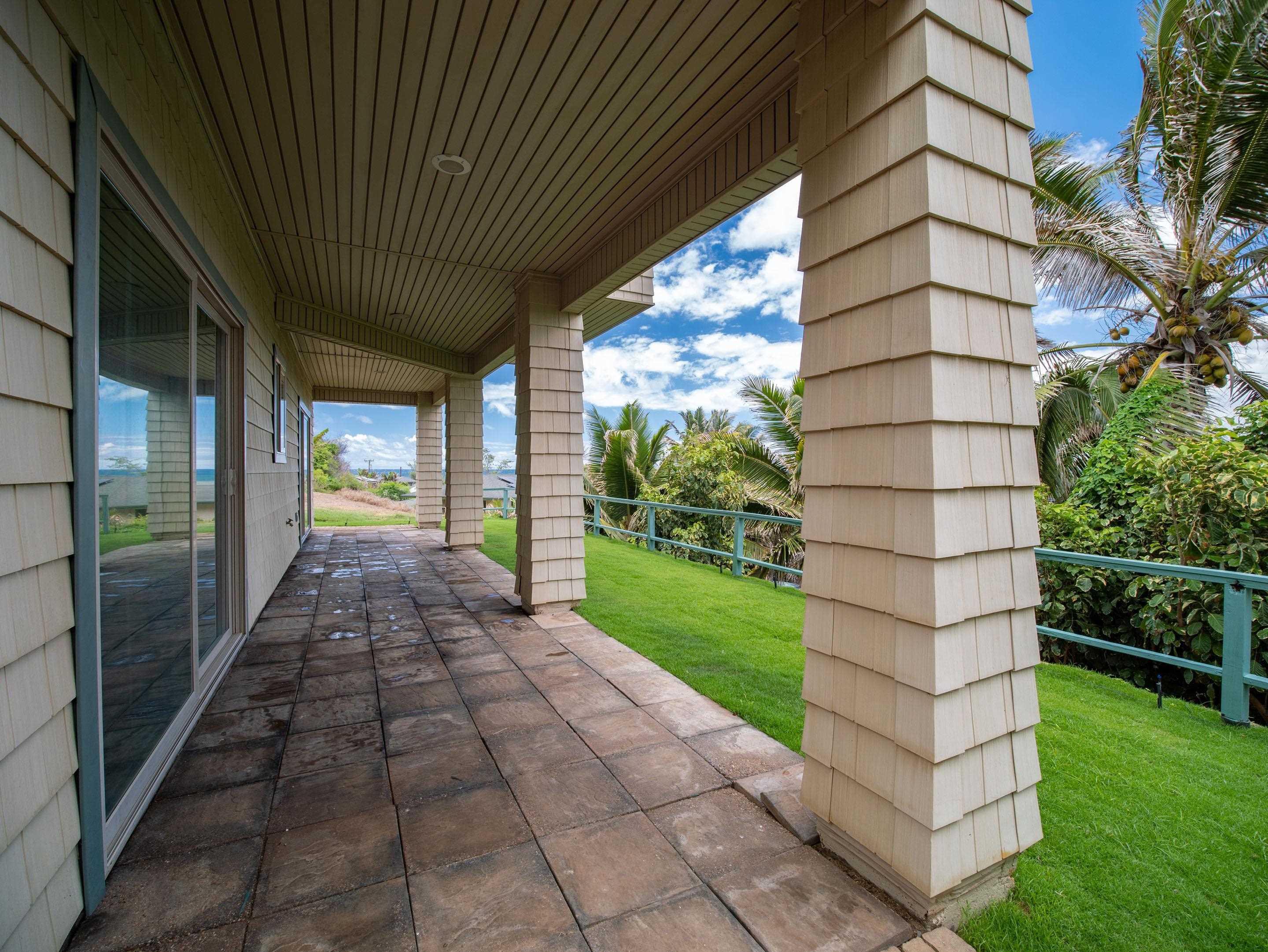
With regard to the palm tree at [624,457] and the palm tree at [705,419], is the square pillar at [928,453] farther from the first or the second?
the palm tree at [705,419]

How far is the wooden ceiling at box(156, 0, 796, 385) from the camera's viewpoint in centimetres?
203

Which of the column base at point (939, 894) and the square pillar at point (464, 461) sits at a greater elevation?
the square pillar at point (464, 461)

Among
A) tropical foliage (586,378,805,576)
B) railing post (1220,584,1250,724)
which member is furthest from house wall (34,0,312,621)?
tropical foliage (586,378,805,576)

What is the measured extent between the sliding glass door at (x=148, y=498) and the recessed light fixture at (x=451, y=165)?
1241 mm

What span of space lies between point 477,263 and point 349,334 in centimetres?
263

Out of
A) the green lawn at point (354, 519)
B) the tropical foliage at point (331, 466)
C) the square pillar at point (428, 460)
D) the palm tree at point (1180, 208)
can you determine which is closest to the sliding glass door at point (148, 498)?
the palm tree at point (1180, 208)

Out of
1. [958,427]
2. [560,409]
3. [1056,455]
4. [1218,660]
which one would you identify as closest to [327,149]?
[560,409]

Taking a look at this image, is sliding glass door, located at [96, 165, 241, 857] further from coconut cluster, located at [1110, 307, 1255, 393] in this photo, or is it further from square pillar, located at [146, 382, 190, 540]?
coconut cluster, located at [1110, 307, 1255, 393]

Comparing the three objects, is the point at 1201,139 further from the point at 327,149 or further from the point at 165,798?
the point at 165,798

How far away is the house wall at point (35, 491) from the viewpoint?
1.11m

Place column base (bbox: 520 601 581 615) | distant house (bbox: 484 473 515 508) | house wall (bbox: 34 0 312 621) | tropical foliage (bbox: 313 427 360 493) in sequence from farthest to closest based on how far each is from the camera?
tropical foliage (bbox: 313 427 360 493) → distant house (bbox: 484 473 515 508) → column base (bbox: 520 601 581 615) → house wall (bbox: 34 0 312 621)

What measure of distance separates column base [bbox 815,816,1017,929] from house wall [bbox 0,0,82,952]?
74.4 inches

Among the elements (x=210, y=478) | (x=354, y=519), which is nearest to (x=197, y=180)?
(x=210, y=478)

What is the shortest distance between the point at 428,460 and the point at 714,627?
8.57m
